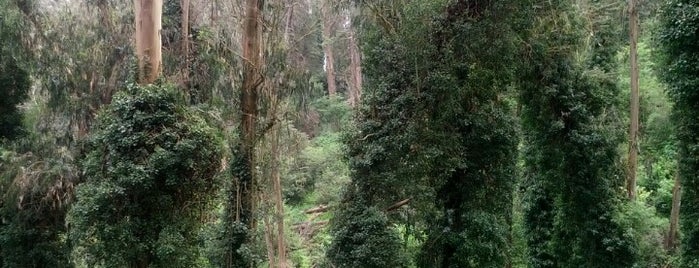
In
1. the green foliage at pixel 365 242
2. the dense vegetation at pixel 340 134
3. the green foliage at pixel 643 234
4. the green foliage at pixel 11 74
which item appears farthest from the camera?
the green foliage at pixel 643 234

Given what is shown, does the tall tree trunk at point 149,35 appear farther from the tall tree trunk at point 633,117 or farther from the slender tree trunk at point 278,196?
the tall tree trunk at point 633,117

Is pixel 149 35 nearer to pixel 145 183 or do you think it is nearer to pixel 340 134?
pixel 145 183

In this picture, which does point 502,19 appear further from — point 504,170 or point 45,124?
point 45,124

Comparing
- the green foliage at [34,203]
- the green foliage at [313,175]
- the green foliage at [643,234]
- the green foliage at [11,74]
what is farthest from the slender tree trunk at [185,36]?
the green foliage at [643,234]

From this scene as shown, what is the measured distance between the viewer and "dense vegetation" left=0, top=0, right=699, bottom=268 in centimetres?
880

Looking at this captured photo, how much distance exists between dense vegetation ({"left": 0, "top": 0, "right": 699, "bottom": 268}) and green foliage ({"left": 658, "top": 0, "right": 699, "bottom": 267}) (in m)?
0.03

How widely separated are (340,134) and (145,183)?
428 centimetres

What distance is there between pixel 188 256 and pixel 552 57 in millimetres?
8218

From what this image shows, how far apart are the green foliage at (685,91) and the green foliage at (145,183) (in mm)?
7489

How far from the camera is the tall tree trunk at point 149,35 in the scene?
31.2 ft

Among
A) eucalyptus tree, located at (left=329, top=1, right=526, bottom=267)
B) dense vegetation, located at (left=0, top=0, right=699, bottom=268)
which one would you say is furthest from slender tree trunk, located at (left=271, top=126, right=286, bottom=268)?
eucalyptus tree, located at (left=329, top=1, right=526, bottom=267)

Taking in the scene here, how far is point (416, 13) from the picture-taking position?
10.3 meters

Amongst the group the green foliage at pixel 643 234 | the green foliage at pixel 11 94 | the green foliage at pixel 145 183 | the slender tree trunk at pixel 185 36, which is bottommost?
the green foliage at pixel 643 234

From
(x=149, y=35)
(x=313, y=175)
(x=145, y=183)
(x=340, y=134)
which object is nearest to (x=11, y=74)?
(x=149, y=35)
